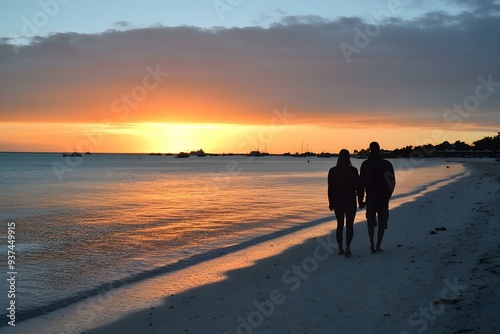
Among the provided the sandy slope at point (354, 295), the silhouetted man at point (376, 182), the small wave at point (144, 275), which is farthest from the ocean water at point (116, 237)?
the silhouetted man at point (376, 182)

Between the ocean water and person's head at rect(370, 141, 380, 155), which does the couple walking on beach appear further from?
the ocean water

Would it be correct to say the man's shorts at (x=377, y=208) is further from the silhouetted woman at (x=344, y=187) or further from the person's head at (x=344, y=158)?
the person's head at (x=344, y=158)

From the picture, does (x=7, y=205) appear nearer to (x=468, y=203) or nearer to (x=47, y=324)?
(x=47, y=324)

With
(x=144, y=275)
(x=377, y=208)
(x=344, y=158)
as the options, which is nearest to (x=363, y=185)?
(x=377, y=208)

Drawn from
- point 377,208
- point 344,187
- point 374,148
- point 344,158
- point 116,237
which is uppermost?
point 374,148

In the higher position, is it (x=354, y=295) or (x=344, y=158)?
(x=344, y=158)

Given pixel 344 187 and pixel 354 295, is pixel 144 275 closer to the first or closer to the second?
pixel 344 187

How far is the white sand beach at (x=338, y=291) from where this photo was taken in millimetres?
6559

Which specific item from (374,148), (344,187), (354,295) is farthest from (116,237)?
(354,295)

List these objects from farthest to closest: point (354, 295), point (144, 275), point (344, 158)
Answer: point (144, 275)
point (344, 158)
point (354, 295)

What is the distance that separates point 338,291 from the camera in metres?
8.07

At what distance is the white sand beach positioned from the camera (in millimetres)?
6559

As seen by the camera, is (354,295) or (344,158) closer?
(354,295)

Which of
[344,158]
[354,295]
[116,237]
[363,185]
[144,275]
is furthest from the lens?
[116,237]
